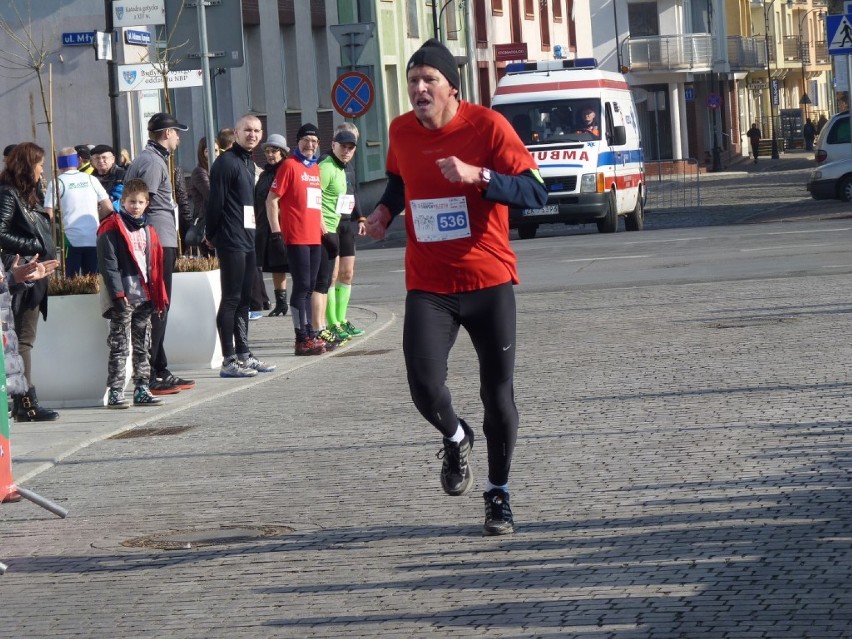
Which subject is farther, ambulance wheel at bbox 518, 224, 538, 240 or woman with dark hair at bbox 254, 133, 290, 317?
ambulance wheel at bbox 518, 224, 538, 240

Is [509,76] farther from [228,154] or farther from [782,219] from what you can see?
[228,154]

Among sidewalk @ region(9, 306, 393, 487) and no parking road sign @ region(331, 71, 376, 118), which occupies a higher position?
no parking road sign @ region(331, 71, 376, 118)

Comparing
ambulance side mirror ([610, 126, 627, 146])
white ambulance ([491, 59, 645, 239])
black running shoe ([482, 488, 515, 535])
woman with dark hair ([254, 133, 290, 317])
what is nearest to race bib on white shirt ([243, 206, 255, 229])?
woman with dark hair ([254, 133, 290, 317])

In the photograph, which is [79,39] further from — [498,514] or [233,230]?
[498,514]

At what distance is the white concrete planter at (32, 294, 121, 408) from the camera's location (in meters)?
11.9

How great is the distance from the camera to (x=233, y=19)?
18156 millimetres

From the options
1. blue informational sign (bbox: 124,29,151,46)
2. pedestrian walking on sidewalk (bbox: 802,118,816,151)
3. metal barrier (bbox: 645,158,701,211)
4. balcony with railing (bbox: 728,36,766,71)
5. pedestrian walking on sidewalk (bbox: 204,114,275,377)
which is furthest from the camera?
pedestrian walking on sidewalk (bbox: 802,118,816,151)

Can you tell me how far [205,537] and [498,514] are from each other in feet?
4.07

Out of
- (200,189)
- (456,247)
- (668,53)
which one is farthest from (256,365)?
(668,53)

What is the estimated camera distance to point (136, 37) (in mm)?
19547

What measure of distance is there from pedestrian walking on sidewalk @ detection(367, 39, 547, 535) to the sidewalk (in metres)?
3.03

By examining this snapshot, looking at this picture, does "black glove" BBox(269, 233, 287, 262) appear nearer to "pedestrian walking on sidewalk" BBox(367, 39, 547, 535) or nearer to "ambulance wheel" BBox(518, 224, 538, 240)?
"pedestrian walking on sidewalk" BBox(367, 39, 547, 535)

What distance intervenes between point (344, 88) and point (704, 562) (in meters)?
19.2

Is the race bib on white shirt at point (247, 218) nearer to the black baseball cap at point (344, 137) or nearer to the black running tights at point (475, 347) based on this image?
the black baseball cap at point (344, 137)
